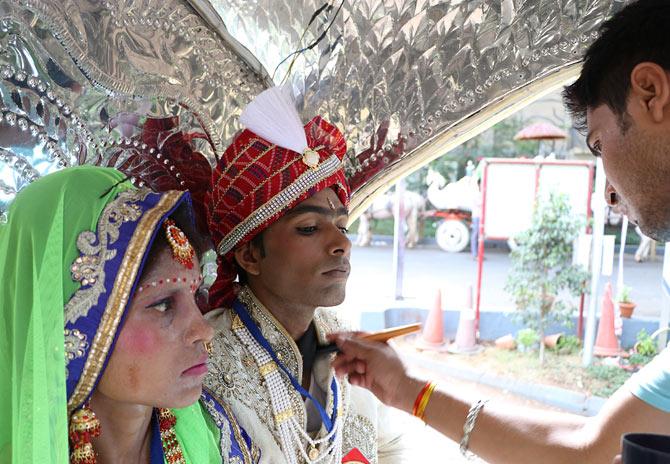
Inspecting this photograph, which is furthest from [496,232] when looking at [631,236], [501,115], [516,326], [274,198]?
[631,236]

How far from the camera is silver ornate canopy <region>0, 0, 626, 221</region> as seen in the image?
121 centimetres

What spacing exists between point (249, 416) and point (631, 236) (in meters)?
14.3

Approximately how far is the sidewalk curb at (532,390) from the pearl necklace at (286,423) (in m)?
3.38

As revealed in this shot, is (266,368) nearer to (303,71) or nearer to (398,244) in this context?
(303,71)

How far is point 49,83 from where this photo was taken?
116 cm

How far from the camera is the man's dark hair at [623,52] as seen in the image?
1.29m

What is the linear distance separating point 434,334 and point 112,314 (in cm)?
564

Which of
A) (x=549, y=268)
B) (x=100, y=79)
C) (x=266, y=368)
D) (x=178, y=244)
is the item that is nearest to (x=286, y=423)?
(x=266, y=368)

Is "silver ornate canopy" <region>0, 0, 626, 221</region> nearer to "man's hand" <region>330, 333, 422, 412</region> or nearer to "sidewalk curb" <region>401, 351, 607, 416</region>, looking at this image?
"man's hand" <region>330, 333, 422, 412</region>

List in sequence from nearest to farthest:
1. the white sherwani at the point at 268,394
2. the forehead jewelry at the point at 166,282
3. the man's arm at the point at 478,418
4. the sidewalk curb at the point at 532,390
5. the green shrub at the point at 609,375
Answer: the forehead jewelry at the point at 166,282, the white sherwani at the point at 268,394, the man's arm at the point at 478,418, the sidewalk curb at the point at 532,390, the green shrub at the point at 609,375

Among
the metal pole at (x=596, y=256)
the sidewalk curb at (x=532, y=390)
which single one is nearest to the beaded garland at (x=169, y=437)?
the sidewalk curb at (x=532, y=390)

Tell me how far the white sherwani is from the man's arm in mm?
108

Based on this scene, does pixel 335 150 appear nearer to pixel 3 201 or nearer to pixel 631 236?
pixel 3 201

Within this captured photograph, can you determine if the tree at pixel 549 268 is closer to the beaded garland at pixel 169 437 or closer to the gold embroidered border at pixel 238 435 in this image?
the gold embroidered border at pixel 238 435
